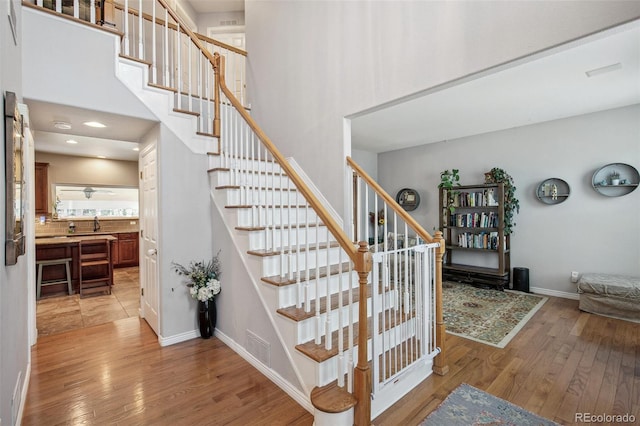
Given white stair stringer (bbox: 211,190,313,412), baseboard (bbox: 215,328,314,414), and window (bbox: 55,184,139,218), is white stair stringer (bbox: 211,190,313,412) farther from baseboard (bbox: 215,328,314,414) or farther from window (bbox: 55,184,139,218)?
window (bbox: 55,184,139,218)

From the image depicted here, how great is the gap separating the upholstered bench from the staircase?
2.70m

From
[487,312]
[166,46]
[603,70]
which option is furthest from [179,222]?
[603,70]

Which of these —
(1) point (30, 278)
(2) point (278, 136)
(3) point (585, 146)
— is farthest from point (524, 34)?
(1) point (30, 278)

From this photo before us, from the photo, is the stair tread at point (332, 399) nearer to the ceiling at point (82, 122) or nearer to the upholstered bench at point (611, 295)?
the ceiling at point (82, 122)

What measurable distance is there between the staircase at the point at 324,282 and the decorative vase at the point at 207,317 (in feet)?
2.82

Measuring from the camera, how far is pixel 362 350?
1.75 meters

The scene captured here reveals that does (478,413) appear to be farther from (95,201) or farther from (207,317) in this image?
(95,201)

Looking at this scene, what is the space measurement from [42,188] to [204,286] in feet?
19.4

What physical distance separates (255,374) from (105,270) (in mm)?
4158

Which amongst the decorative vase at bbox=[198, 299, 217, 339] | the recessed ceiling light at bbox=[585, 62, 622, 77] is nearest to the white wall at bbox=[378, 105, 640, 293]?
the recessed ceiling light at bbox=[585, 62, 622, 77]

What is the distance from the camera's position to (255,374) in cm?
246

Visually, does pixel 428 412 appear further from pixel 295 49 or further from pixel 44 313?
pixel 44 313

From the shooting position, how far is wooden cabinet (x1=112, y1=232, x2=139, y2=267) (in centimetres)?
705

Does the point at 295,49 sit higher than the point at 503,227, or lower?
higher
